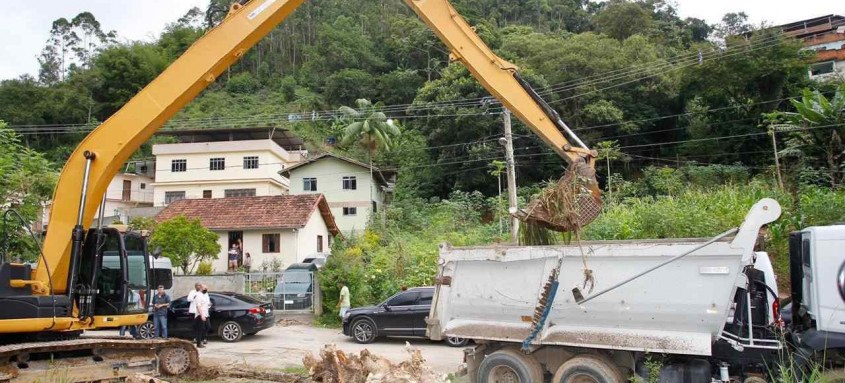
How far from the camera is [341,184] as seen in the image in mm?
40906

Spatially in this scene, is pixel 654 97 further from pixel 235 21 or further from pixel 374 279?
pixel 235 21

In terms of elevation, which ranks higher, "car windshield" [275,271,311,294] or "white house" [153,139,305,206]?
"white house" [153,139,305,206]

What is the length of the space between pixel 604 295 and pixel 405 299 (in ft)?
27.4

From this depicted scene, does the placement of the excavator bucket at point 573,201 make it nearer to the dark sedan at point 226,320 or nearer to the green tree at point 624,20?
the dark sedan at point 226,320

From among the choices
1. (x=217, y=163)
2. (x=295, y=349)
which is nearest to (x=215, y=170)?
(x=217, y=163)

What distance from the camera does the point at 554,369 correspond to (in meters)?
7.80

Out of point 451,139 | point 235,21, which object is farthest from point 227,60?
point 451,139

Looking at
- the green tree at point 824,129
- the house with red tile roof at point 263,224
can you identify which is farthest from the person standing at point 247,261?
the green tree at point 824,129

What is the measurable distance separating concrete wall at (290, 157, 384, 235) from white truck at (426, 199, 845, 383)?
1289 inches

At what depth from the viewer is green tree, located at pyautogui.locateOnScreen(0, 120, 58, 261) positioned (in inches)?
676

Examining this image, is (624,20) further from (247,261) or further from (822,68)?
(247,261)

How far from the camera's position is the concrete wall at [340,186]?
40.7m

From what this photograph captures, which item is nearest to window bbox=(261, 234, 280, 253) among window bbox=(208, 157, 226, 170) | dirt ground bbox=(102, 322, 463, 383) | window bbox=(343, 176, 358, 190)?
window bbox=(343, 176, 358, 190)

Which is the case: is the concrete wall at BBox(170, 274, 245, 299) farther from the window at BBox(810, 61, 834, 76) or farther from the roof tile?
the window at BBox(810, 61, 834, 76)
